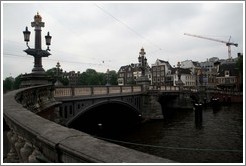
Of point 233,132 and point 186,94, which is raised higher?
point 186,94

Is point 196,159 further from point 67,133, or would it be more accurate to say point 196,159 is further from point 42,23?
point 67,133

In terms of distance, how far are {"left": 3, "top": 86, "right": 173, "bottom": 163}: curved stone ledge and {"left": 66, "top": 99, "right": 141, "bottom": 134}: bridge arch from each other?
733 inches

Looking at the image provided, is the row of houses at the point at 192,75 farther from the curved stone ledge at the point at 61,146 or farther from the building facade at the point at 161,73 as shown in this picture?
the curved stone ledge at the point at 61,146

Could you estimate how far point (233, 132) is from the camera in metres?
22.9

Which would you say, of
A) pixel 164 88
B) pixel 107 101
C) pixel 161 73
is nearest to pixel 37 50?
pixel 107 101

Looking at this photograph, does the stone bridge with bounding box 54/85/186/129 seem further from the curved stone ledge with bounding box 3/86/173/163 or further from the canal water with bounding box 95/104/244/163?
the curved stone ledge with bounding box 3/86/173/163

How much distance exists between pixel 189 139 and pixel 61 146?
779 inches

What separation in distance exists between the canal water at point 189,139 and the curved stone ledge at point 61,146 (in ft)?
36.1

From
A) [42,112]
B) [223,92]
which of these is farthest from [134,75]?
[42,112]

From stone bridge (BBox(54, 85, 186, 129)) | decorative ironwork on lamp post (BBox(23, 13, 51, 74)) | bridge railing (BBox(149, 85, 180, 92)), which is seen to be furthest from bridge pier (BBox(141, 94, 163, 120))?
decorative ironwork on lamp post (BBox(23, 13, 51, 74))

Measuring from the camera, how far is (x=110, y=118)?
96.2ft

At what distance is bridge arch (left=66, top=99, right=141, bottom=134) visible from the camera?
2453 centimetres

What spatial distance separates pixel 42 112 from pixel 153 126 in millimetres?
18061

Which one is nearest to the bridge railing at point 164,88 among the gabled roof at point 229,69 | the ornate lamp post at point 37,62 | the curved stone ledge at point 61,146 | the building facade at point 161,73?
the ornate lamp post at point 37,62
